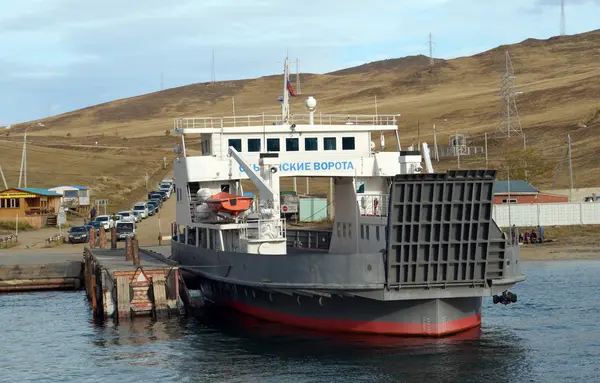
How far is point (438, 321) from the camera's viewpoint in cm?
3131

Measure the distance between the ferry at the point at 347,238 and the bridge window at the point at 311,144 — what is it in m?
0.05

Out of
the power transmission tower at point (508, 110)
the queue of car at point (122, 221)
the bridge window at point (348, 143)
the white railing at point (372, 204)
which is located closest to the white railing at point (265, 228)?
the white railing at point (372, 204)

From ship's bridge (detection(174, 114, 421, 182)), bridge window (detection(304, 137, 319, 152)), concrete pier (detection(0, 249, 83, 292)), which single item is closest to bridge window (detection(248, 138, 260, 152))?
ship's bridge (detection(174, 114, 421, 182))

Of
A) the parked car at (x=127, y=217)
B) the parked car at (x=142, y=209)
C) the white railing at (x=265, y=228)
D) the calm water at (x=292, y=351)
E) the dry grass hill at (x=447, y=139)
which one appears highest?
the dry grass hill at (x=447, y=139)

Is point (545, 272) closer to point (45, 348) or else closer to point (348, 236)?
point (348, 236)

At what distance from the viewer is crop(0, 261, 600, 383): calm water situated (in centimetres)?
2826

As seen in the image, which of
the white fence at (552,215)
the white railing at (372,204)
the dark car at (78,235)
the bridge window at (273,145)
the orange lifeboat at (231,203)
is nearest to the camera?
the white railing at (372,204)

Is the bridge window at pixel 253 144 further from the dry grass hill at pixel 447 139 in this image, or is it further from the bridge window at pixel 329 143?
the dry grass hill at pixel 447 139

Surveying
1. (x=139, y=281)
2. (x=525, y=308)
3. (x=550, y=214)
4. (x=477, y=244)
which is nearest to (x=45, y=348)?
(x=139, y=281)

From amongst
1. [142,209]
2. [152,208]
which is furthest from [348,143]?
[152,208]

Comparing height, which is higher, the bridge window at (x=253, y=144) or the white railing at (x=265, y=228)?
the bridge window at (x=253, y=144)

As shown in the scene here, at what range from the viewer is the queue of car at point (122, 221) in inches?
2687

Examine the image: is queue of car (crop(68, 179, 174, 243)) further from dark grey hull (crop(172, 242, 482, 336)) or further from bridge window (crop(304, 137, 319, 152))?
dark grey hull (crop(172, 242, 482, 336))

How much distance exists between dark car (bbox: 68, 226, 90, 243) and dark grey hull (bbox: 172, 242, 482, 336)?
3435cm
